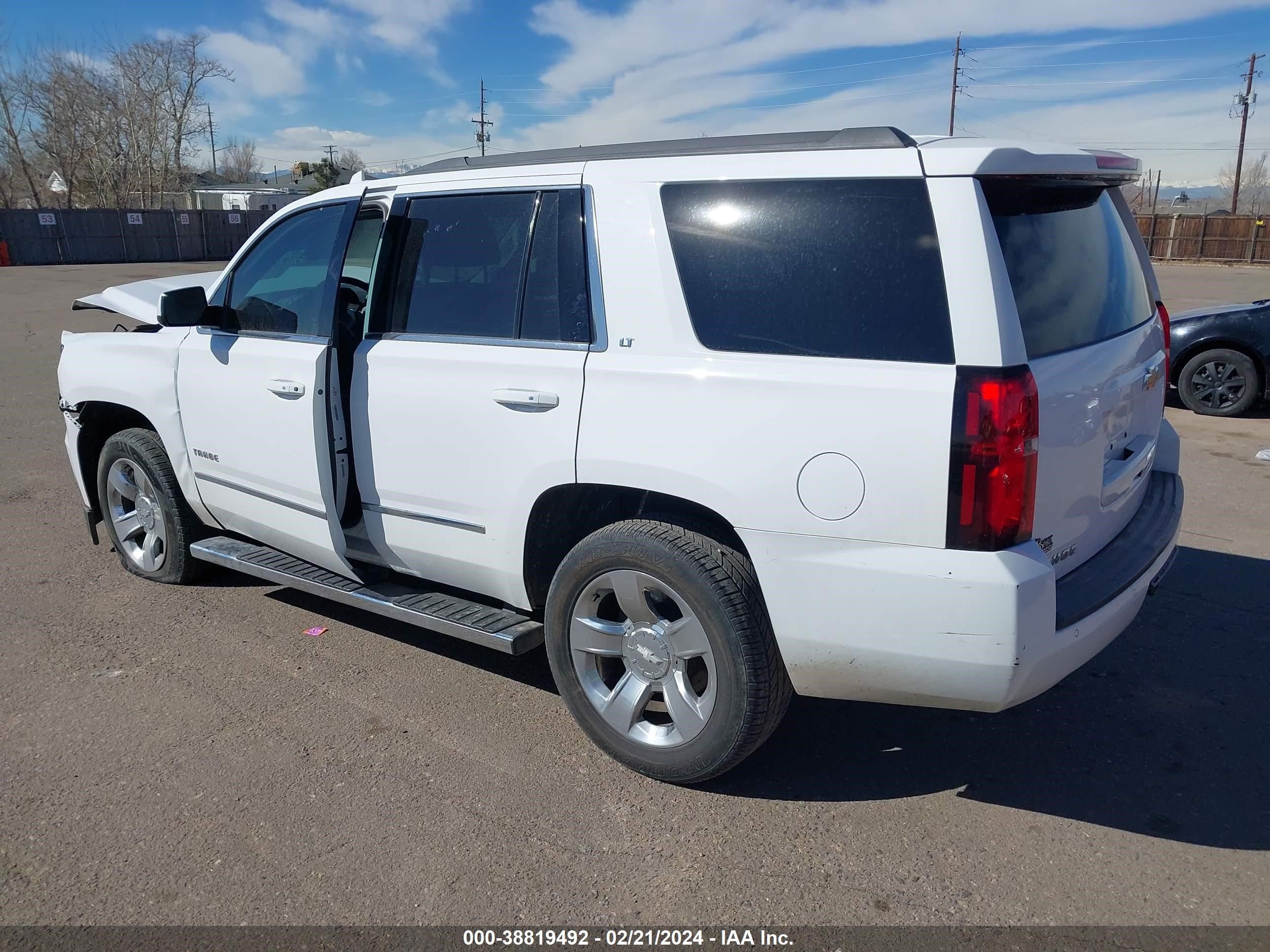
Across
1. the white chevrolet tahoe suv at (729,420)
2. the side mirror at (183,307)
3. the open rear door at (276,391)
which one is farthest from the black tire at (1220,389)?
the side mirror at (183,307)

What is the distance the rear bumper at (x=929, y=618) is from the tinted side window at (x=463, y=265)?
4.47ft

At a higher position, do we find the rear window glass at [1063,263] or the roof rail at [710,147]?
the roof rail at [710,147]

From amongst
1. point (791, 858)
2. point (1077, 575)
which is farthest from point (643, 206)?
point (791, 858)

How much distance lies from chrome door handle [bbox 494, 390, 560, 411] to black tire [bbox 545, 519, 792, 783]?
1.53 feet

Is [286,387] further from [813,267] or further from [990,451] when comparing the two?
[990,451]

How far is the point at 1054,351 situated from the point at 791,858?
169 cm

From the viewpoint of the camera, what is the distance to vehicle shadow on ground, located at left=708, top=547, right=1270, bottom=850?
303 centimetres

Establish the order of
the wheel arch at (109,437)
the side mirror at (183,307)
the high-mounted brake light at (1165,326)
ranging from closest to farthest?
the high-mounted brake light at (1165,326) → the side mirror at (183,307) → the wheel arch at (109,437)

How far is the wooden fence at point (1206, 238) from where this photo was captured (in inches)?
1593

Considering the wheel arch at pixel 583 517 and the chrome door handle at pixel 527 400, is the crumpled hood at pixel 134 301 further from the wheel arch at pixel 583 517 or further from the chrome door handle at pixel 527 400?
the wheel arch at pixel 583 517

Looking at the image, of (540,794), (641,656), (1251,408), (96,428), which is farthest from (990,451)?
(1251,408)

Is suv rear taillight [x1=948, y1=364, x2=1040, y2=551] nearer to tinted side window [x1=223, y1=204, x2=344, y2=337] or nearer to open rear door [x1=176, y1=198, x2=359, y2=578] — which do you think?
open rear door [x1=176, y1=198, x2=359, y2=578]

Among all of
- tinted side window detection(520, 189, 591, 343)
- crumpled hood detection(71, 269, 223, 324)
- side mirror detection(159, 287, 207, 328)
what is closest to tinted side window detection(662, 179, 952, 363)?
tinted side window detection(520, 189, 591, 343)

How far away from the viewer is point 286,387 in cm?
382
